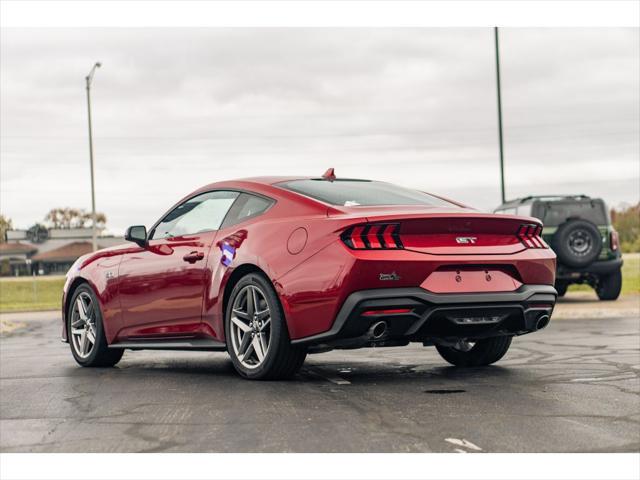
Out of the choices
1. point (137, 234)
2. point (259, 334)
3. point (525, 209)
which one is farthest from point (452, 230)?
point (525, 209)

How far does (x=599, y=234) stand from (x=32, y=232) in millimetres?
61190

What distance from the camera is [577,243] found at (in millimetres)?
19203

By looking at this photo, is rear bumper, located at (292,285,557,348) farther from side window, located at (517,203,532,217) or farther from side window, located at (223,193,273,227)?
side window, located at (517,203,532,217)

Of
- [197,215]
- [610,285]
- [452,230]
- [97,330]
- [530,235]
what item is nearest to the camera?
[452,230]

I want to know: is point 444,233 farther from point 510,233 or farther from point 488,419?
point 488,419

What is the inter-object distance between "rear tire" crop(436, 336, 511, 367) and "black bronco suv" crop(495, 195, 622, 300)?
10.7 m

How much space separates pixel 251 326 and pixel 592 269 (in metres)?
13.3

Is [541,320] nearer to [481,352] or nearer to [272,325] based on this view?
[481,352]

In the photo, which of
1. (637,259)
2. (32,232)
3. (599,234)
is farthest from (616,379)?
(32,232)

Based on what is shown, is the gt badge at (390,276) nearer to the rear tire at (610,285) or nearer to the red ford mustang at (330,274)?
the red ford mustang at (330,274)

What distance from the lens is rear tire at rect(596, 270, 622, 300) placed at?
66.9ft

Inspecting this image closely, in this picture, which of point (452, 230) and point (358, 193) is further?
point (358, 193)

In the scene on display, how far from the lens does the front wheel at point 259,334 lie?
7227mm

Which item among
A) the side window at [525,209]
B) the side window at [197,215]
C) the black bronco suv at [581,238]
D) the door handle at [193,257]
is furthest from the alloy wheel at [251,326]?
the side window at [525,209]
